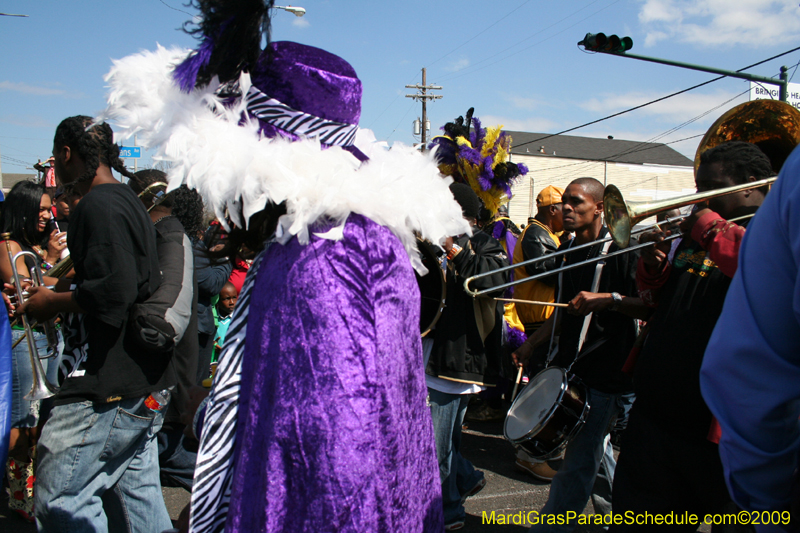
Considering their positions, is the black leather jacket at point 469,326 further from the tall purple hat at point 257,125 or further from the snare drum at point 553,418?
the tall purple hat at point 257,125

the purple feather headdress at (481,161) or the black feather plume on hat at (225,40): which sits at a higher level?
the purple feather headdress at (481,161)

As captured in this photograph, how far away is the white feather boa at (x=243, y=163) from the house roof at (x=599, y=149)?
144 feet

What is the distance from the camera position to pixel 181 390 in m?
3.32

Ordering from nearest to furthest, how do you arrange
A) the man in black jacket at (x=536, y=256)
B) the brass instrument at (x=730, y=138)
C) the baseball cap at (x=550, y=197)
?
the brass instrument at (x=730, y=138) → the man in black jacket at (x=536, y=256) → the baseball cap at (x=550, y=197)

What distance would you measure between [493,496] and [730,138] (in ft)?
9.57

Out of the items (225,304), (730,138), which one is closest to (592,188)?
(730,138)

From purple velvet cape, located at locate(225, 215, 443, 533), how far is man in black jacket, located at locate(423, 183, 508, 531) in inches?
80.8

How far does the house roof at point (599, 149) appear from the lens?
4522 cm

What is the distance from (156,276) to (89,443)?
29.0 inches

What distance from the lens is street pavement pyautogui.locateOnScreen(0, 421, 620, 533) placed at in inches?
141

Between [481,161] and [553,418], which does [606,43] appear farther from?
[553,418]

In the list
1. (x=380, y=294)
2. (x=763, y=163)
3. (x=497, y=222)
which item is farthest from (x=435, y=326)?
(x=497, y=222)

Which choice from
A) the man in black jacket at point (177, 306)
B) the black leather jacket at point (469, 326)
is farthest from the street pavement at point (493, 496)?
the black leather jacket at point (469, 326)

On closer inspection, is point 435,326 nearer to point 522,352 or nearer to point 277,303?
point 522,352
